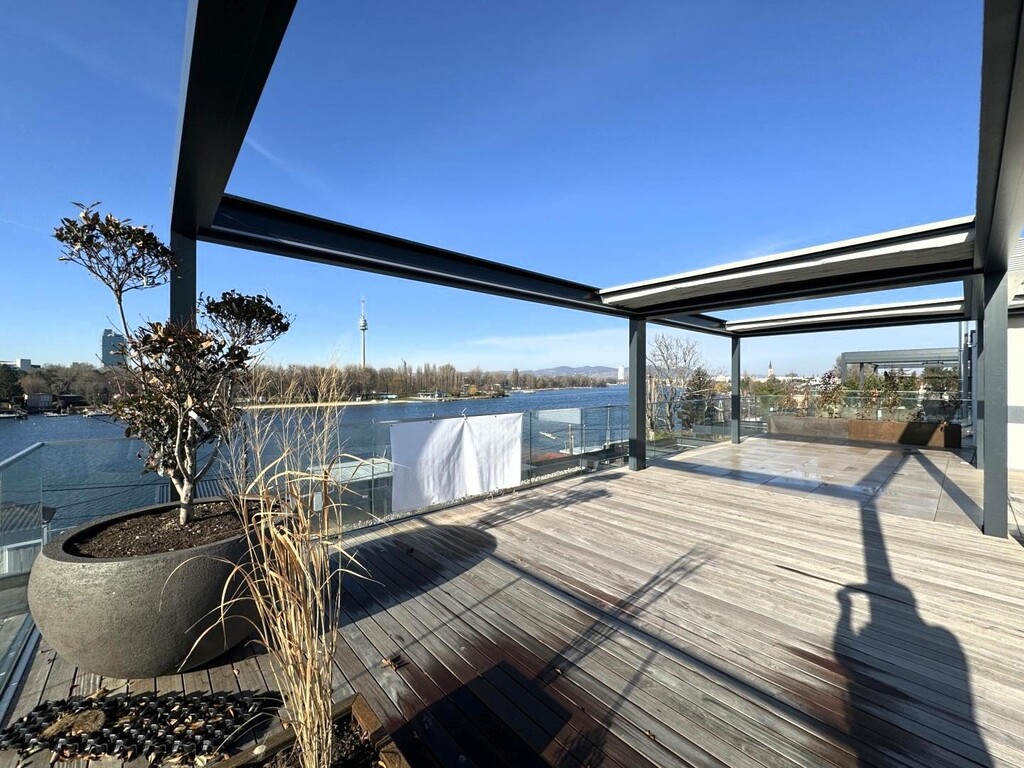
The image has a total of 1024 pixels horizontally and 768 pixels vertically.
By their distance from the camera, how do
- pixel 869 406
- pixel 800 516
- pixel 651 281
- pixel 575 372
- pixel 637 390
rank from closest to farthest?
pixel 800 516 < pixel 651 281 < pixel 637 390 < pixel 869 406 < pixel 575 372

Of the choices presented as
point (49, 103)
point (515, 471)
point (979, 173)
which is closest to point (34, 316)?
point (49, 103)

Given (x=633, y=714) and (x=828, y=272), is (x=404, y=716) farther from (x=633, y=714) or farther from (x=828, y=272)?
(x=828, y=272)

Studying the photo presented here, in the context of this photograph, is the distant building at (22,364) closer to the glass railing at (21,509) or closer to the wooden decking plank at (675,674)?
the glass railing at (21,509)

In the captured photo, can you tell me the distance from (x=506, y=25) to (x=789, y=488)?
625 centimetres

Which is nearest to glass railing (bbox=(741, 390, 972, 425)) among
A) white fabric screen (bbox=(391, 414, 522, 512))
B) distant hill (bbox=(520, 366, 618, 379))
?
A: white fabric screen (bbox=(391, 414, 522, 512))

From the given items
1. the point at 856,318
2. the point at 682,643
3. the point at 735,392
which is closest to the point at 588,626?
the point at 682,643

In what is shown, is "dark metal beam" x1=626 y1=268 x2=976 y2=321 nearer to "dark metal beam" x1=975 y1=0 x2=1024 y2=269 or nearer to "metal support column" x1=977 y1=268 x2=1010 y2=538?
"metal support column" x1=977 y1=268 x2=1010 y2=538

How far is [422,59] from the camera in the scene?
3.97 metres

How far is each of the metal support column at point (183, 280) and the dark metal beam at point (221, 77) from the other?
709 millimetres

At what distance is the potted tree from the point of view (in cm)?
169

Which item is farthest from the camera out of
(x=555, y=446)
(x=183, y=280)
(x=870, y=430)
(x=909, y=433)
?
(x=870, y=430)

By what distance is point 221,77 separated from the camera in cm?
141

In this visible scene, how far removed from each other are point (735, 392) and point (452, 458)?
23.7 feet

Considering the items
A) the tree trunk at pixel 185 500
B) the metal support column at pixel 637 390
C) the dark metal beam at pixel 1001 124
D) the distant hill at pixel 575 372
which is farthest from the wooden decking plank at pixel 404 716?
the distant hill at pixel 575 372
